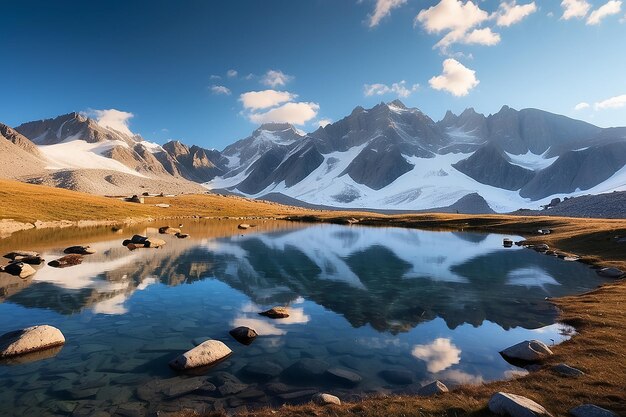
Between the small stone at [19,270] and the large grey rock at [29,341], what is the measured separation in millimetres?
20322

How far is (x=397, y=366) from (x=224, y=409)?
28.2ft

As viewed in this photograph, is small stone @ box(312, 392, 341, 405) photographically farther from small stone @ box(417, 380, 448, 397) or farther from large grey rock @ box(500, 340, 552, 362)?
large grey rock @ box(500, 340, 552, 362)

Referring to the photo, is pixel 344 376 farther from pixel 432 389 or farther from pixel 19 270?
pixel 19 270

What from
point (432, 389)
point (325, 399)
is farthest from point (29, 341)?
point (432, 389)

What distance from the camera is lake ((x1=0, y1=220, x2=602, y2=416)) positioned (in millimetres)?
15438

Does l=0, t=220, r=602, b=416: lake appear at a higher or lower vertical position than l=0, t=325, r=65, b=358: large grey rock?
lower

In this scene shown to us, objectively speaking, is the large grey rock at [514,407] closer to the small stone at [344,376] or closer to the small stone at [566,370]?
the small stone at [566,370]

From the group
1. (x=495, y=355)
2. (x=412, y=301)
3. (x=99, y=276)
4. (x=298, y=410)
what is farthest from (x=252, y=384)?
(x=99, y=276)

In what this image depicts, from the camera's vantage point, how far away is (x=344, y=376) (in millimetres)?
17094

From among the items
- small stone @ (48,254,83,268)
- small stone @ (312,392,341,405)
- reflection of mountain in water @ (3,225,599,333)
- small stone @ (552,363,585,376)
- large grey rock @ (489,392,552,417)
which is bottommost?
reflection of mountain in water @ (3,225,599,333)

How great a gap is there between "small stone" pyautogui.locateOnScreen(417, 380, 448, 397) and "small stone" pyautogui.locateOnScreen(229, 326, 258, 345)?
388 inches

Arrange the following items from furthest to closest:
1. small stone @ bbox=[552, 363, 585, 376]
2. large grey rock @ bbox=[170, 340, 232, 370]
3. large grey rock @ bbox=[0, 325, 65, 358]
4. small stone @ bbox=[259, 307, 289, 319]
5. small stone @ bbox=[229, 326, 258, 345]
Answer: small stone @ bbox=[259, 307, 289, 319] → small stone @ bbox=[229, 326, 258, 345] → large grey rock @ bbox=[0, 325, 65, 358] → large grey rock @ bbox=[170, 340, 232, 370] → small stone @ bbox=[552, 363, 585, 376]

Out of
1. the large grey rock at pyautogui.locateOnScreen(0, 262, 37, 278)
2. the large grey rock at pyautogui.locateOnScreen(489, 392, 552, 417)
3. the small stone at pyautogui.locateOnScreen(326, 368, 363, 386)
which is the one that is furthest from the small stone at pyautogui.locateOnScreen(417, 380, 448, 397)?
the large grey rock at pyautogui.locateOnScreen(0, 262, 37, 278)

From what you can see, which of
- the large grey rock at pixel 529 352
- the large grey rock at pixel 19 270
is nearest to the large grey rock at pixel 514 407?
the large grey rock at pixel 529 352
